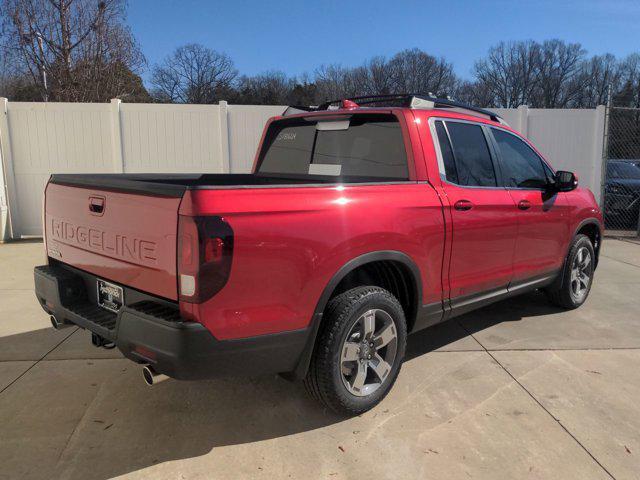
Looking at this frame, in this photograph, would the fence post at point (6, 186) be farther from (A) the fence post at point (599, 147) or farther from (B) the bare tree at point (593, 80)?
(B) the bare tree at point (593, 80)

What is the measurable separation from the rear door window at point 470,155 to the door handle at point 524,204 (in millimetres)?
285

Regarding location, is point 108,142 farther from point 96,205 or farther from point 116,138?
point 96,205

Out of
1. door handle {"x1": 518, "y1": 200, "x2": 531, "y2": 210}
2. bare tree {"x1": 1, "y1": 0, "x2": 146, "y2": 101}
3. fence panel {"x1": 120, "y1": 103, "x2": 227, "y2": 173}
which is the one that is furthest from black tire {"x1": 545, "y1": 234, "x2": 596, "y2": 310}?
bare tree {"x1": 1, "y1": 0, "x2": 146, "y2": 101}

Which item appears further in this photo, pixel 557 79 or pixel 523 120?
pixel 557 79

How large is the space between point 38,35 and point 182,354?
709 inches

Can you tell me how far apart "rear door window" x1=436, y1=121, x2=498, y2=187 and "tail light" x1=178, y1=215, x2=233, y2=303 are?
191cm

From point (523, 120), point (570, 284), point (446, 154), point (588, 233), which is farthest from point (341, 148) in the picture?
point (523, 120)

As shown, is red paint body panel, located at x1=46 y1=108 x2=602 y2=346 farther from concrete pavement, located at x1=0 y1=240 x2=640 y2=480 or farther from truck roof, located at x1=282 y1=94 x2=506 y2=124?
concrete pavement, located at x1=0 y1=240 x2=640 y2=480

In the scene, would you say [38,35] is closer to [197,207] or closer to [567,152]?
[567,152]

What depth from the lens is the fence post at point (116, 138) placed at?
30.7 feet

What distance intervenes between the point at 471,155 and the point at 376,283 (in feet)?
4.42

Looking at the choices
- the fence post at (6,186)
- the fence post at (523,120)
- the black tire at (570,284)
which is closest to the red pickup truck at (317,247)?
the black tire at (570,284)

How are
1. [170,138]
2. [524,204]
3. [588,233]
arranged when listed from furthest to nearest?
[170,138] → [588,233] → [524,204]

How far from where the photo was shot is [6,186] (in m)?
9.26
